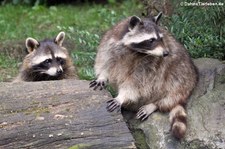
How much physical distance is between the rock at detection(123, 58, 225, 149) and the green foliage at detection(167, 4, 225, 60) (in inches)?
39.7

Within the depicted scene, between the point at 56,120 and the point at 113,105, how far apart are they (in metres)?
0.45

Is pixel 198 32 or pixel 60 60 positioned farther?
pixel 198 32

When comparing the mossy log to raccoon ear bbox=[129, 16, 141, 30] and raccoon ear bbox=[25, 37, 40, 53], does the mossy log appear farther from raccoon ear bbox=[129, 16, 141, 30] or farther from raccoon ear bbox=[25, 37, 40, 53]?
raccoon ear bbox=[25, 37, 40, 53]

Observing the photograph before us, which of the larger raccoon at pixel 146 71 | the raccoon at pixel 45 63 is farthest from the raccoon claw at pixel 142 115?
the raccoon at pixel 45 63

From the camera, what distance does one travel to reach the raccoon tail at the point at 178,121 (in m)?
4.53

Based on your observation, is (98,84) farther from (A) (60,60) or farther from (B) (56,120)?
(A) (60,60)

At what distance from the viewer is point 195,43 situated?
6039 millimetres

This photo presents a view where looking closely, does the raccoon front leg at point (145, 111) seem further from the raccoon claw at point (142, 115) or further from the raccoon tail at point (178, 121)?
the raccoon tail at point (178, 121)

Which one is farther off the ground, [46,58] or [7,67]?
[7,67]

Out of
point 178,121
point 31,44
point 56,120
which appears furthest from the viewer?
point 31,44

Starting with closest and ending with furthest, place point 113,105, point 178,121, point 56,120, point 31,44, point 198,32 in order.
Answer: point 56,120, point 113,105, point 178,121, point 31,44, point 198,32

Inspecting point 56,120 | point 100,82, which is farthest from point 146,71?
point 56,120

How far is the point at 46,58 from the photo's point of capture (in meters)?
5.56

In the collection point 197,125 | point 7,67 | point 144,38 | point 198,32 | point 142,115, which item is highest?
point 7,67
